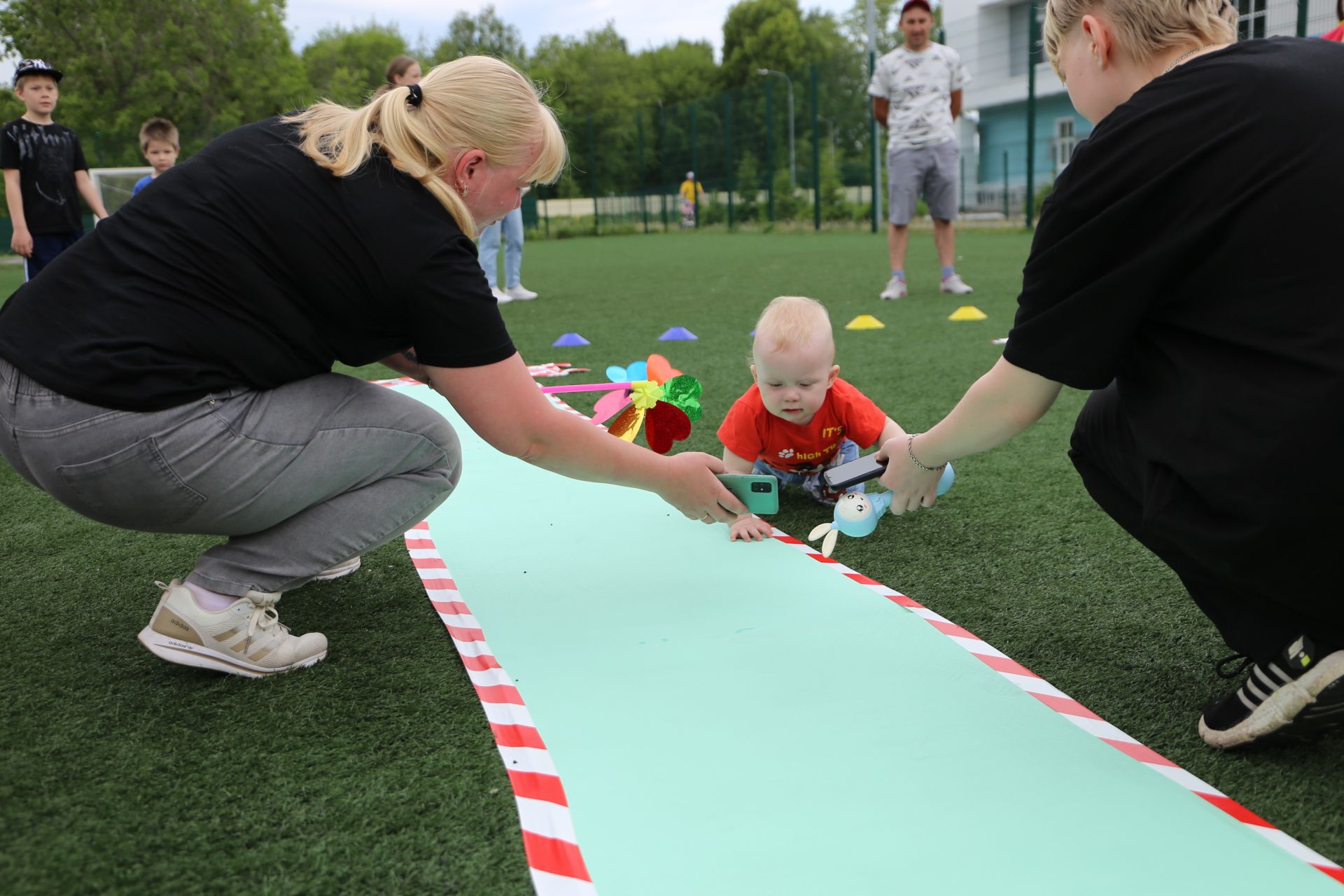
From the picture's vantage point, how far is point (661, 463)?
1853mm

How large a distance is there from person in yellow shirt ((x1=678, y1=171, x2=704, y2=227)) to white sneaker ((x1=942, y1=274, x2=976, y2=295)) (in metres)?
15.5

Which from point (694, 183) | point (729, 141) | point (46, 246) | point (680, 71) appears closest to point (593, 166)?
point (694, 183)

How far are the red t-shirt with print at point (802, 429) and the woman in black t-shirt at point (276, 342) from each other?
0.91 meters

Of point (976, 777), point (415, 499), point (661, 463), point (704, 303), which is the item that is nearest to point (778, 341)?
point (661, 463)

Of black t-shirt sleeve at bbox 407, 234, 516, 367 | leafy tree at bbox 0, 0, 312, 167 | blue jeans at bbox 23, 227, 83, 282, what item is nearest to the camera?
black t-shirt sleeve at bbox 407, 234, 516, 367

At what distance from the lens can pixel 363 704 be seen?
5.50 ft

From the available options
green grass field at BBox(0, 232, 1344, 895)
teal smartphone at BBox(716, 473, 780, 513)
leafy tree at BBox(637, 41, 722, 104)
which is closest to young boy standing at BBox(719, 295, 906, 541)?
green grass field at BBox(0, 232, 1344, 895)

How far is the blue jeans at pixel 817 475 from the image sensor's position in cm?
276

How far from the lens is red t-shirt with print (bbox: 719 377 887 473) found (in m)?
2.70

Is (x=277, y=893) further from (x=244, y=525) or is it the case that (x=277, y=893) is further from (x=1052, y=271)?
(x=1052, y=271)

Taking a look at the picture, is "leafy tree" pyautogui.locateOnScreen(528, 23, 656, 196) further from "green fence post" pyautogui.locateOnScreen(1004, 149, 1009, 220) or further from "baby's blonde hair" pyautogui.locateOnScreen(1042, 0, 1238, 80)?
"baby's blonde hair" pyautogui.locateOnScreen(1042, 0, 1238, 80)

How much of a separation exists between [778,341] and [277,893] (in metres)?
1.66

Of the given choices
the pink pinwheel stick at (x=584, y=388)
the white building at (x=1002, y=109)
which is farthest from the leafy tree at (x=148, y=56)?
the pink pinwheel stick at (x=584, y=388)

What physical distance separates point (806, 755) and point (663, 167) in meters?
22.6
